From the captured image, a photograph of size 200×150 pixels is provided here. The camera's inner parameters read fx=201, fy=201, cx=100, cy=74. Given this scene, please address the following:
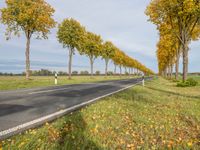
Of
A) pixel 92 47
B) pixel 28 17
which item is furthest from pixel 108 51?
pixel 28 17

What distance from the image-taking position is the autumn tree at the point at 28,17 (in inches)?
1113

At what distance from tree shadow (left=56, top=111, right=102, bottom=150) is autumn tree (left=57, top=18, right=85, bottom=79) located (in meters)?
35.2

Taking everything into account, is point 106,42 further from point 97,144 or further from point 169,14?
point 97,144

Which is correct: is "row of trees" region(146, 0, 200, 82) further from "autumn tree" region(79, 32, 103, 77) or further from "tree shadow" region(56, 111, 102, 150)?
"autumn tree" region(79, 32, 103, 77)

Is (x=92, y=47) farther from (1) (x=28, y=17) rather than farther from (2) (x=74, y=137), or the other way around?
(2) (x=74, y=137)

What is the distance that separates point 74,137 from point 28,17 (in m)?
27.3

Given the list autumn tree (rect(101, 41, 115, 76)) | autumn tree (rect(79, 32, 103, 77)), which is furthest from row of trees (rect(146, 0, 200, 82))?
autumn tree (rect(101, 41, 115, 76))

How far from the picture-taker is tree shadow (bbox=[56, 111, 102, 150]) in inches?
145

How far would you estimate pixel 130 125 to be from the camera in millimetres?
5305

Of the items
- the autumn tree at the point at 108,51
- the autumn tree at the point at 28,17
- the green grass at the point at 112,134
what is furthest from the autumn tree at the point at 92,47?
the green grass at the point at 112,134

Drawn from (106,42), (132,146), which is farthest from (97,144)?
(106,42)

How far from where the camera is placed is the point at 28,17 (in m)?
28.0

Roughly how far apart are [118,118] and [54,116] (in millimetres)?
1878

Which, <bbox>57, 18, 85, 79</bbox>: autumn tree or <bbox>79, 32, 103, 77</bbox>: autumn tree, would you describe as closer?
<bbox>57, 18, 85, 79</bbox>: autumn tree
